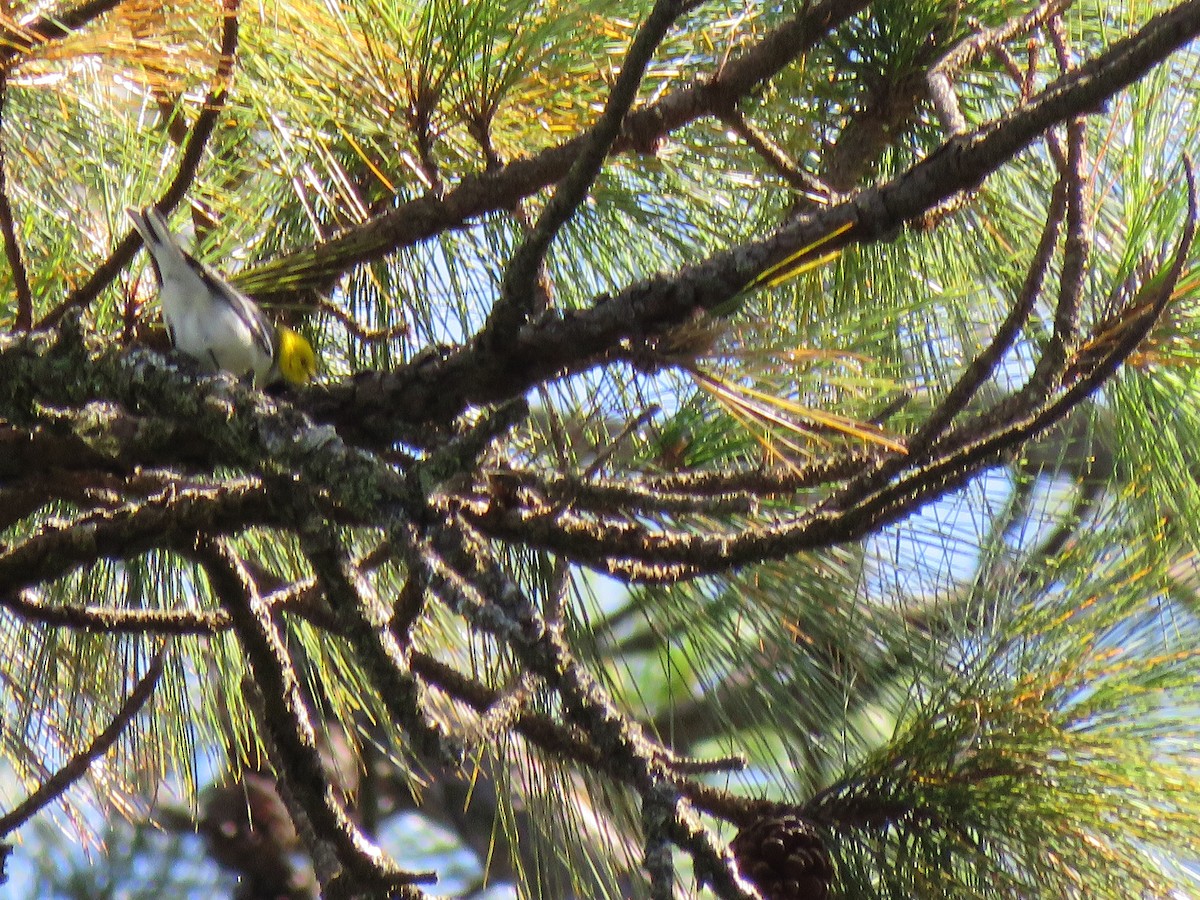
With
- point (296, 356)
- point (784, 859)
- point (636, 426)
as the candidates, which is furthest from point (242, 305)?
point (784, 859)

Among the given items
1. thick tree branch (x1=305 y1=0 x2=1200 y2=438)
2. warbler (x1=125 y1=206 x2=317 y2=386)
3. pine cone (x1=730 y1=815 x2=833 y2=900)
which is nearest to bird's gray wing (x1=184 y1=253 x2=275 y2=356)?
warbler (x1=125 y1=206 x2=317 y2=386)

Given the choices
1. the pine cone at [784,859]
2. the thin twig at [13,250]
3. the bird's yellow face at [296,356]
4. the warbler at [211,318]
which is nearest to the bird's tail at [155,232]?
the warbler at [211,318]

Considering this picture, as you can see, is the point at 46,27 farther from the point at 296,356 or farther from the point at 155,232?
the point at 296,356

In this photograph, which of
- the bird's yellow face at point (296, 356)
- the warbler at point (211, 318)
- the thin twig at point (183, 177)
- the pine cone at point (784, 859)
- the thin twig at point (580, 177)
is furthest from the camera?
the bird's yellow face at point (296, 356)

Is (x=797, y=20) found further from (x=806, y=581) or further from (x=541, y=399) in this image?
(x=806, y=581)

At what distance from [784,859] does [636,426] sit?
358 mm

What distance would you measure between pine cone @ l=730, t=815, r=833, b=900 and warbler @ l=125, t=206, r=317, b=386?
0.56 m

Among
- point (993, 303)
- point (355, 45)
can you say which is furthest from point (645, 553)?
point (993, 303)

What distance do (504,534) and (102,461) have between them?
324 mm

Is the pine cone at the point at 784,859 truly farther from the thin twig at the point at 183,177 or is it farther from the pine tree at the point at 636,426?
the thin twig at the point at 183,177

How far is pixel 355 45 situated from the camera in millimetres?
1146

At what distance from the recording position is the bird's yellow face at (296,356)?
1.46 m

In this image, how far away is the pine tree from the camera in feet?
2.55

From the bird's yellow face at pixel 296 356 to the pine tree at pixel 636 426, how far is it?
3 centimetres
